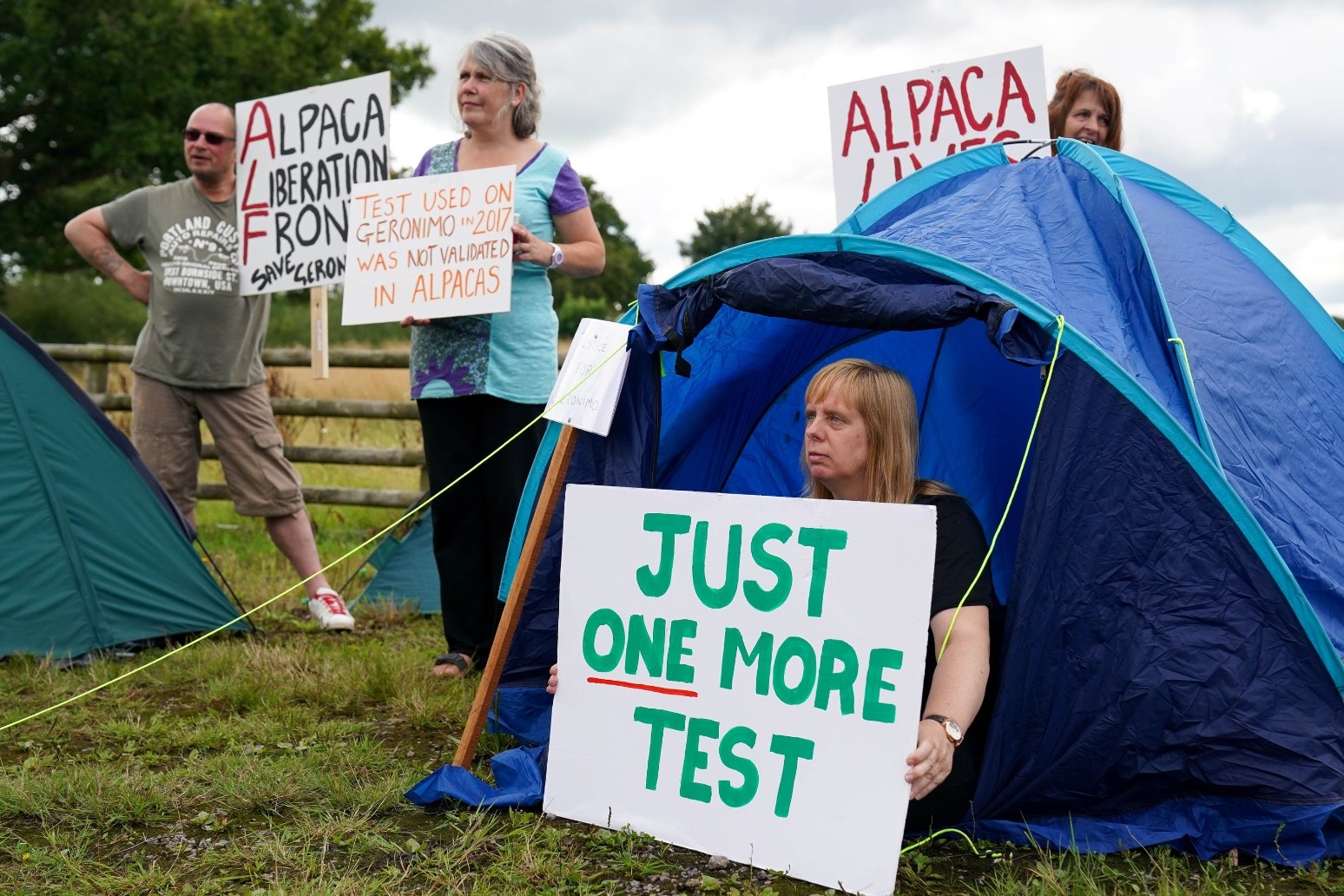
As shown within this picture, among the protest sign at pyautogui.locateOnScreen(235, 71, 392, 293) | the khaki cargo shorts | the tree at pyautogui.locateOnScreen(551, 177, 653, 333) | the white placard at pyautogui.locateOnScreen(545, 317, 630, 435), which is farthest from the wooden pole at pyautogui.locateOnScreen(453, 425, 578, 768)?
the tree at pyautogui.locateOnScreen(551, 177, 653, 333)

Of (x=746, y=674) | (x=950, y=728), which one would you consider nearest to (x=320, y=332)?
(x=746, y=674)

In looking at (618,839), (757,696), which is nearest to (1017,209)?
(757,696)

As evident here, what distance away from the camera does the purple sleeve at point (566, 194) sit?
13.2 ft

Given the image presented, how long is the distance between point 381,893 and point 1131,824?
1549 mm

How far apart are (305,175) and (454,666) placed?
1.96m

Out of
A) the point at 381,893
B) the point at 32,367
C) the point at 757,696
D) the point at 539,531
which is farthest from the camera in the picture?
the point at 32,367

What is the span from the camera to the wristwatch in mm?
2473

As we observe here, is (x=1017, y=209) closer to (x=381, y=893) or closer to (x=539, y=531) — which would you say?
(x=539, y=531)

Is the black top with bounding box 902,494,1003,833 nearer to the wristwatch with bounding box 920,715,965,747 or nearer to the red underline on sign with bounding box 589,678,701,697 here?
the wristwatch with bounding box 920,715,965,747

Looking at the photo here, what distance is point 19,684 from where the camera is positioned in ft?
13.4

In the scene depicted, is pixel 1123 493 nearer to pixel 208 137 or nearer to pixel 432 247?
pixel 432 247

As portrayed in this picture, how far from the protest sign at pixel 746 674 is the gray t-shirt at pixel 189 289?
2434mm

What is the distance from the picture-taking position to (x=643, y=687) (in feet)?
9.27

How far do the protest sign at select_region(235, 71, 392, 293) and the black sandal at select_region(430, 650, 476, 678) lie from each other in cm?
149
